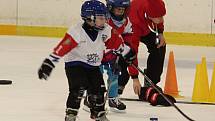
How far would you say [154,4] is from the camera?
4980 millimetres

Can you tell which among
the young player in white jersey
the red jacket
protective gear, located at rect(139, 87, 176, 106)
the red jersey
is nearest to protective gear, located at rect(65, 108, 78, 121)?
the young player in white jersey

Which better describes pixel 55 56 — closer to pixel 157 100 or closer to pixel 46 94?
pixel 157 100

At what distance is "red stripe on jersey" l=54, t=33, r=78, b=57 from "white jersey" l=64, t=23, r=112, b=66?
0.02 m

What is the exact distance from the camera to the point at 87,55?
3609 millimetres

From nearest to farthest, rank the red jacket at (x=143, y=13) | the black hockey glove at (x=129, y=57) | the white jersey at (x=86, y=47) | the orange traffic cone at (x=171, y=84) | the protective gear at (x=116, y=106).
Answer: the white jersey at (x=86, y=47)
the black hockey glove at (x=129, y=57)
the protective gear at (x=116, y=106)
the red jacket at (x=143, y=13)
the orange traffic cone at (x=171, y=84)

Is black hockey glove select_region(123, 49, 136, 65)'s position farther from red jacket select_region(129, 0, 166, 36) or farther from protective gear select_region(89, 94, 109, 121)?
red jacket select_region(129, 0, 166, 36)

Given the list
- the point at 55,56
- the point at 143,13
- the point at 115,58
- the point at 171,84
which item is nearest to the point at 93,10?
the point at 55,56

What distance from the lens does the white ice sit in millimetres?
4266

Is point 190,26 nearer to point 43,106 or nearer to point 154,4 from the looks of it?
point 154,4

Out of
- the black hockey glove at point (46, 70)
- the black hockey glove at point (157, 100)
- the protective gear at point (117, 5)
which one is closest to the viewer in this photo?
the black hockey glove at point (46, 70)

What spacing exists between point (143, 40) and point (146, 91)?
0.64 meters

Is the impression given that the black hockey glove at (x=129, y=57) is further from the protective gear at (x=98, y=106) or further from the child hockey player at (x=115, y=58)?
the protective gear at (x=98, y=106)

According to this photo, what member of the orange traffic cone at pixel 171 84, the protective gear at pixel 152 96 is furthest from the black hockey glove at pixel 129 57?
the orange traffic cone at pixel 171 84

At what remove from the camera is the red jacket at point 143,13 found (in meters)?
4.93
